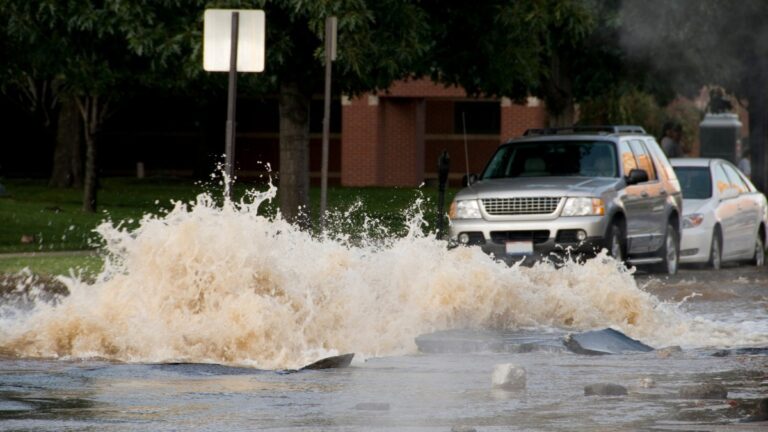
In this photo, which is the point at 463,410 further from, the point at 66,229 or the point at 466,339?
the point at 66,229

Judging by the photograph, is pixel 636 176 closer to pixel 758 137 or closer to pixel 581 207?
pixel 581 207

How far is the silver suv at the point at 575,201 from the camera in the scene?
66.4 feet

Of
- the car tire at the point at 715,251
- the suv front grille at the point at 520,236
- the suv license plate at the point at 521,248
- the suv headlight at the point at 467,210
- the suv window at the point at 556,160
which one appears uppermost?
the suv window at the point at 556,160

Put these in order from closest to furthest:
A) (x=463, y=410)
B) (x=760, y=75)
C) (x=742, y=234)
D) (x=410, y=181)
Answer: (x=463, y=410) → (x=742, y=234) → (x=760, y=75) → (x=410, y=181)

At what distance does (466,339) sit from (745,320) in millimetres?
3673

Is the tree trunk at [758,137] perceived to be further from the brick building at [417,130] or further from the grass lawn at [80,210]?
the brick building at [417,130]

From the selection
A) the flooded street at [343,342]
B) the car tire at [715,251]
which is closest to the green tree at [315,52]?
the car tire at [715,251]

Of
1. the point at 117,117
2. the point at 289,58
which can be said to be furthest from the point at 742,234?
Answer: the point at 117,117

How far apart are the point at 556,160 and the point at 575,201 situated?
1.38 meters

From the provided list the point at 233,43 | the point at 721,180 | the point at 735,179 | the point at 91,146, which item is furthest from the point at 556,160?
the point at 91,146

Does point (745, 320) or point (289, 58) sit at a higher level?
point (289, 58)

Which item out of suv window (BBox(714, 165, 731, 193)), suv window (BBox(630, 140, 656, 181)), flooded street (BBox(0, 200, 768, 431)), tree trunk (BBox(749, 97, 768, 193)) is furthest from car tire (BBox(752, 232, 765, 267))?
tree trunk (BBox(749, 97, 768, 193))

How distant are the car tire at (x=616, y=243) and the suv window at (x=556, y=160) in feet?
2.63

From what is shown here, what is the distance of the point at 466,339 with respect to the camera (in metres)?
13.4
